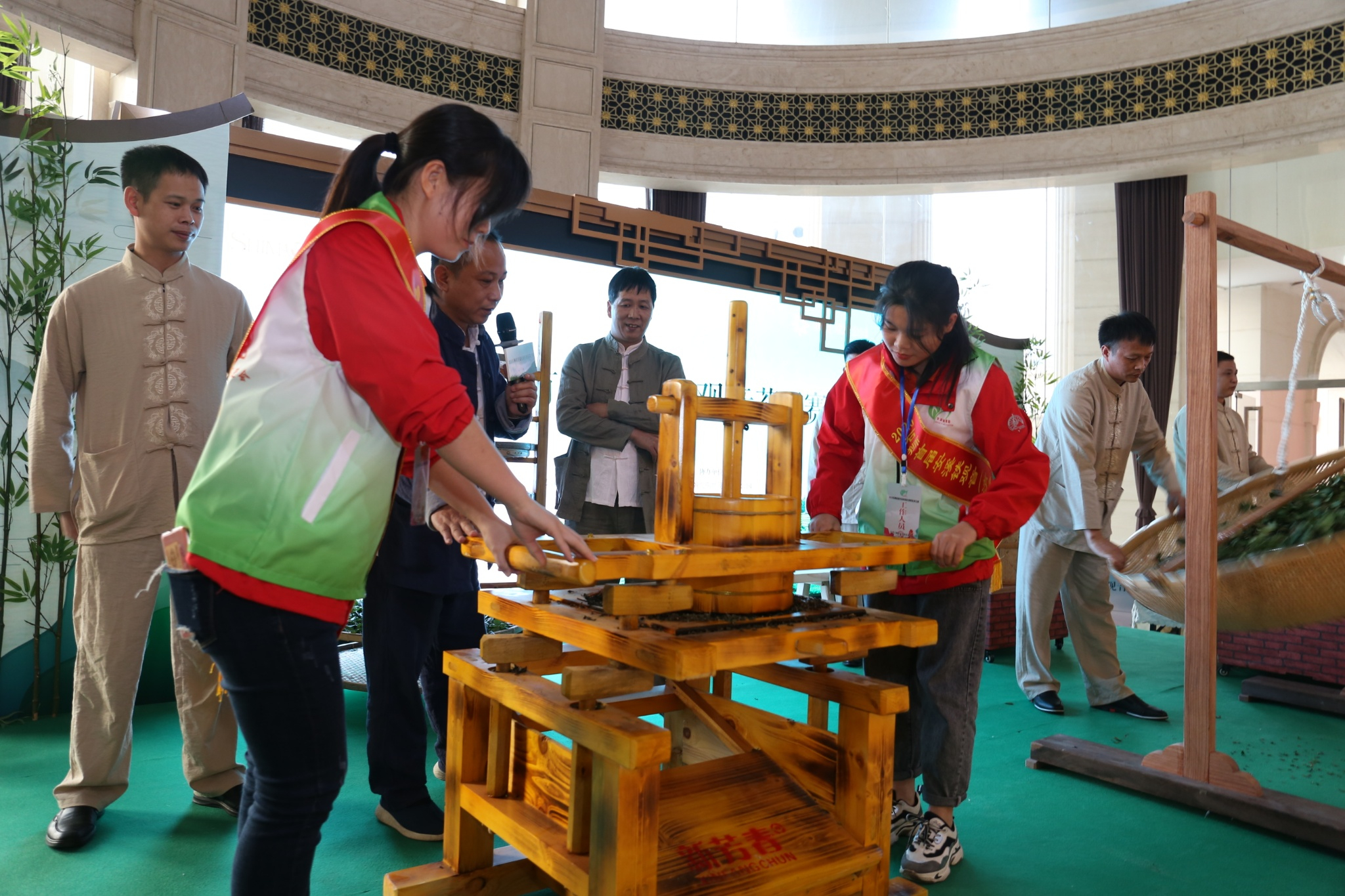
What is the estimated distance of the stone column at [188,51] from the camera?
16.5 feet

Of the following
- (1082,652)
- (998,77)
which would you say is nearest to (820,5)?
(998,77)

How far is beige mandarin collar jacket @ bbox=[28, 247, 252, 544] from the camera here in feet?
7.11

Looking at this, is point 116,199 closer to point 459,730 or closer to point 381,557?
point 381,557

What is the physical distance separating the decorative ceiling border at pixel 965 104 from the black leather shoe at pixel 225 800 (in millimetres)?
5663

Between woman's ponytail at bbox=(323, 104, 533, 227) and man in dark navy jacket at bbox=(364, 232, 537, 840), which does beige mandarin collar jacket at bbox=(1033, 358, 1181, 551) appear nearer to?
man in dark navy jacket at bbox=(364, 232, 537, 840)

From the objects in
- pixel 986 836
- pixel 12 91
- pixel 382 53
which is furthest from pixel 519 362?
pixel 382 53

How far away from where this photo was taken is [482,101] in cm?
643

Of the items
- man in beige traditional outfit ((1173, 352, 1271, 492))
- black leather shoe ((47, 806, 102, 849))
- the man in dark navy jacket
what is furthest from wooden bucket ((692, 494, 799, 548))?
man in beige traditional outfit ((1173, 352, 1271, 492))

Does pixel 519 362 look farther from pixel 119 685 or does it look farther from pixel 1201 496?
pixel 1201 496

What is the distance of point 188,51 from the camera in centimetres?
520

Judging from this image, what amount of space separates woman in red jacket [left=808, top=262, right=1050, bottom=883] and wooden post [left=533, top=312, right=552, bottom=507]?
6.18 ft

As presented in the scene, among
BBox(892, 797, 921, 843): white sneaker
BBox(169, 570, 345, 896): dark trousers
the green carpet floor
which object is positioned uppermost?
BBox(169, 570, 345, 896): dark trousers

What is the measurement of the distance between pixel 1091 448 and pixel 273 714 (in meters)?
3.18

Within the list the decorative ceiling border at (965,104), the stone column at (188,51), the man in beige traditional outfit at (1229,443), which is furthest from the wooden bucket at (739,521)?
the decorative ceiling border at (965,104)
